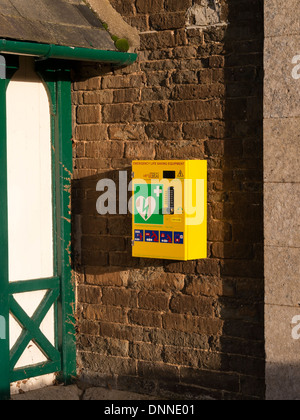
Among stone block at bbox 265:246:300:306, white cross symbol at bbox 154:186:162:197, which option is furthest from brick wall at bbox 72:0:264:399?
white cross symbol at bbox 154:186:162:197

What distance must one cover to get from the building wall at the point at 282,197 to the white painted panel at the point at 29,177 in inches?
81.0

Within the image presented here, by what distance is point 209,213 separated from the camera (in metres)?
6.64

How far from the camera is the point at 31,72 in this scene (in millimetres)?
7191

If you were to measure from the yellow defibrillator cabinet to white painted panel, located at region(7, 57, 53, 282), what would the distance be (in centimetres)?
95

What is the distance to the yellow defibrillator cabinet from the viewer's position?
21.2 feet

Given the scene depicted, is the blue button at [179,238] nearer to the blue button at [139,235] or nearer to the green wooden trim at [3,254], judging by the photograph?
the blue button at [139,235]

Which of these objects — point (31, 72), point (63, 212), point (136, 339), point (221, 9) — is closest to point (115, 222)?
point (63, 212)

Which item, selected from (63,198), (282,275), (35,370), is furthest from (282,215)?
(35,370)

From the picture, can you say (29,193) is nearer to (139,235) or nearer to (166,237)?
(139,235)

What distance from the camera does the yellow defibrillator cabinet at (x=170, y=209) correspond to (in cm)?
646

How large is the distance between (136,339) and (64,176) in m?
1.53

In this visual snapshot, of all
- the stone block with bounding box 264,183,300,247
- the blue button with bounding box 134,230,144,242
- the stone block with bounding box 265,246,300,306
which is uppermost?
the stone block with bounding box 264,183,300,247

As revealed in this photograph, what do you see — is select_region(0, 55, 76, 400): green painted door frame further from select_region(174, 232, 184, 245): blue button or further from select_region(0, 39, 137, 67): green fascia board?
select_region(174, 232, 184, 245): blue button

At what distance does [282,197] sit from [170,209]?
896 millimetres
